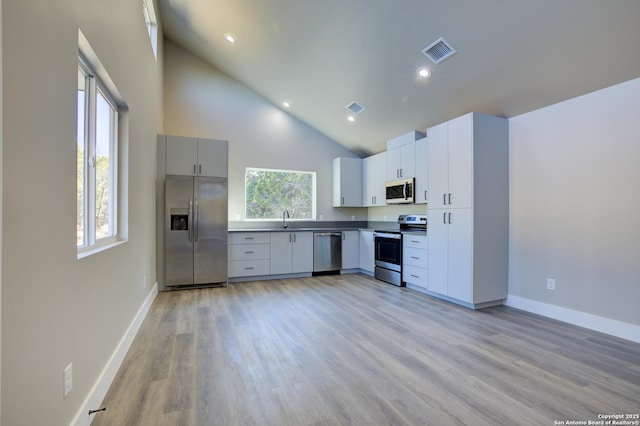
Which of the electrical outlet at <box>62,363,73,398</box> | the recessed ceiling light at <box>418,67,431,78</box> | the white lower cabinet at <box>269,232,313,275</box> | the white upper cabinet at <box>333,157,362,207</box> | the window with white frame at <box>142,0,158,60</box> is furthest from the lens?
the white upper cabinet at <box>333,157,362,207</box>

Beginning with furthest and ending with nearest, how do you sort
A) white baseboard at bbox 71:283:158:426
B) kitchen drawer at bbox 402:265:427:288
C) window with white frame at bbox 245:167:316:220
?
window with white frame at bbox 245:167:316:220 → kitchen drawer at bbox 402:265:427:288 → white baseboard at bbox 71:283:158:426

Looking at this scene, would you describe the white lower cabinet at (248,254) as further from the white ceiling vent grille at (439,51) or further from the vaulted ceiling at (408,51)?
the white ceiling vent grille at (439,51)

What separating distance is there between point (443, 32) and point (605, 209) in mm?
2370

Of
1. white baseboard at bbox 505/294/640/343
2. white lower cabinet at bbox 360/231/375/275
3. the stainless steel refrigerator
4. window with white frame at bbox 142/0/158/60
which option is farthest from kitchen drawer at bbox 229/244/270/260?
white baseboard at bbox 505/294/640/343

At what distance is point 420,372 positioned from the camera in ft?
7.18

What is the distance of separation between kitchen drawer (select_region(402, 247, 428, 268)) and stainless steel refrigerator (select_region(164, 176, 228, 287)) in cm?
283

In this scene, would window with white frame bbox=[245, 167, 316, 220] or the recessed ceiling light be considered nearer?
the recessed ceiling light

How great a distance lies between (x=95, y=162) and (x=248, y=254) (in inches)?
127

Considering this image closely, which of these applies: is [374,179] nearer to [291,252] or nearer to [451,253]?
[291,252]

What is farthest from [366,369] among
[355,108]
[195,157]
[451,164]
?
[355,108]

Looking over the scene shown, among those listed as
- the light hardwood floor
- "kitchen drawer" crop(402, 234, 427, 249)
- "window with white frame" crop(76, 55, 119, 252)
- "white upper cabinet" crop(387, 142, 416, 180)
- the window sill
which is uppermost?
"white upper cabinet" crop(387, 142, 416, 180)

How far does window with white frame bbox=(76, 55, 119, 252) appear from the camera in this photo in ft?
6.23

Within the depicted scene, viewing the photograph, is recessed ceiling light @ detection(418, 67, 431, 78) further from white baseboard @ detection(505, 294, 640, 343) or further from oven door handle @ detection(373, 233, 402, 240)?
white baseboard @ detection(505, 294, 640, 343)

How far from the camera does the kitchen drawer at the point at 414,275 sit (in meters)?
4.35
